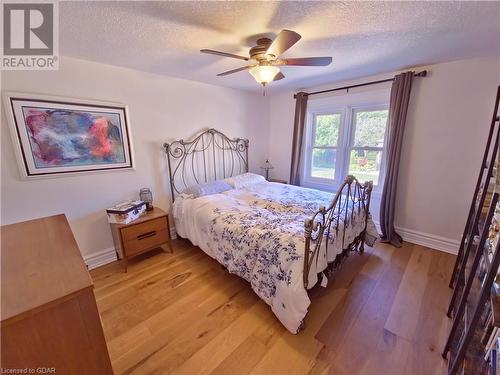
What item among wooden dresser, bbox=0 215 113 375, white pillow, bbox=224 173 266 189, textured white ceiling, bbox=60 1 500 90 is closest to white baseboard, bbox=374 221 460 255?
textured white ceiling, bbox=60 1 500 90

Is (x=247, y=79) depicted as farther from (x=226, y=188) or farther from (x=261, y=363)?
(x=261, y=363)

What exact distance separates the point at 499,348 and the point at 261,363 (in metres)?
1.22

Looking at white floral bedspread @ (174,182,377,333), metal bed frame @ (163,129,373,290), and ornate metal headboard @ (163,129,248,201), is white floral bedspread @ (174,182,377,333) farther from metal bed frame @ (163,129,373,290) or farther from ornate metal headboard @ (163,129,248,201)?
ornate metal headboard @ (163,129,248,201)

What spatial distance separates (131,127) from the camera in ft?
8.13

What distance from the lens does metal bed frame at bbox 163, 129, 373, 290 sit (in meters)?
1.64

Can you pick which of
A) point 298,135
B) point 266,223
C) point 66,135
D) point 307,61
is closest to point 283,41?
point 307,61

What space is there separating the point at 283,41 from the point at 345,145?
2361 mm

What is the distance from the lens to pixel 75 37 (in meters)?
1.63

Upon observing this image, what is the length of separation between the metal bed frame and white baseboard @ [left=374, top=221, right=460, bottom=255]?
886mm

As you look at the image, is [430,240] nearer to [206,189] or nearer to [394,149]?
[394,149]

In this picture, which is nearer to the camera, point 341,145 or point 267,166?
point 341,145

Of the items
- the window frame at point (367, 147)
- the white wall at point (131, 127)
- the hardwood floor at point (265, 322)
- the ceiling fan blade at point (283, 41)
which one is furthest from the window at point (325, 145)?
the ceiling fan blade at point (283, 41)

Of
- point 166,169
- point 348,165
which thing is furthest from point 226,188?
point 348,165

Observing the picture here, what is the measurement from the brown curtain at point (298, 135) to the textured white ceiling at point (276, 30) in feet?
3.90
